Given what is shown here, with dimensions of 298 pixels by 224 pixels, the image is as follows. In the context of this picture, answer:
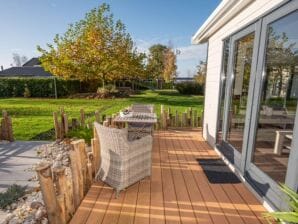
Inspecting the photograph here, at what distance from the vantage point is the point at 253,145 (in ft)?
10.0

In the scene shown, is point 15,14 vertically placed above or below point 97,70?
above

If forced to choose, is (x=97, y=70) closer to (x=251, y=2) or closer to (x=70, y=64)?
(x=70, y=64)

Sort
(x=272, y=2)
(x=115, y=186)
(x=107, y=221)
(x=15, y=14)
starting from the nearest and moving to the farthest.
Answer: (x=107, y=221) < (x=272, y=2) < (x=115, y=186) < (x=15, y=14)

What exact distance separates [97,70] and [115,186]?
48.7 ft

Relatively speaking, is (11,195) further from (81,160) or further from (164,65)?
(164,65)

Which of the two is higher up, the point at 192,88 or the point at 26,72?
the point at 26,72

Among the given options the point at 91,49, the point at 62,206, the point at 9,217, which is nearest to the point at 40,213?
the point at 9,217

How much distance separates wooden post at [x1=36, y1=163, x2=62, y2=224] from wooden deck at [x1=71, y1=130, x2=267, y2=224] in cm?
26

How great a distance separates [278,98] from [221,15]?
5.95ft

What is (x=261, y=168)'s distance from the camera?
2.96 meters

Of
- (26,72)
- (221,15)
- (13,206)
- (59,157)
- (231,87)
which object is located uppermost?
(221,15)

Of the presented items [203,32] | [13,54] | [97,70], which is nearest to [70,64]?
[97,70]

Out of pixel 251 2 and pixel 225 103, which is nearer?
pixel 251 2

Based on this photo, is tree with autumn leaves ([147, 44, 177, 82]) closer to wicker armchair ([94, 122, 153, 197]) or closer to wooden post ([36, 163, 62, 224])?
wicker armchair ([94, 122, 153, 197])
